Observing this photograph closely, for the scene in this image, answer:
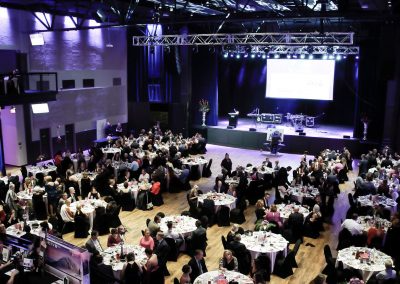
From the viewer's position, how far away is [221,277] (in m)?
7.81

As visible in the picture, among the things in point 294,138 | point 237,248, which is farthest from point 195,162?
point 237,248

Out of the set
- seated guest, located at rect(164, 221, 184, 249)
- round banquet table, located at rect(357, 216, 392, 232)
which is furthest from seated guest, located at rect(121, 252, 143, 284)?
round banquet table, located at rect(357, 216, 392, 232)

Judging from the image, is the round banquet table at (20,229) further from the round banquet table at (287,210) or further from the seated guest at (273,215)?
the round banquet table at (287,210)

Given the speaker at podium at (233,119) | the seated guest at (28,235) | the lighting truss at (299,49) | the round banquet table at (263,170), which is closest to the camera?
the seated guest at (28,235)

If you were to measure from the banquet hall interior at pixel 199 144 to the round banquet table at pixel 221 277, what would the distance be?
35 millimetres

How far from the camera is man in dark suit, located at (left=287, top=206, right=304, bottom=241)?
1062cm

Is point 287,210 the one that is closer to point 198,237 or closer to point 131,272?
point 198,237

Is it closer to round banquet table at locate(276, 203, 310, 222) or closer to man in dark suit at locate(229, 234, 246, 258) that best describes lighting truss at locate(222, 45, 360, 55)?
round banquet table at locate(276, 203, 310, 222)

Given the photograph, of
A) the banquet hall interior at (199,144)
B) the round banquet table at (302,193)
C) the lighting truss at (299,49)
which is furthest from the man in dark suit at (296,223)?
the lighting truss at (299,49)

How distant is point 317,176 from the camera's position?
14.3 metres

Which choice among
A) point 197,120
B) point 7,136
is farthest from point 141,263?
point 197,120

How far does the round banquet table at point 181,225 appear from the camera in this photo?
10.3 meters

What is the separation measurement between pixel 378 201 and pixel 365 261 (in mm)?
4084

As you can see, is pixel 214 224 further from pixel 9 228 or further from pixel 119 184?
pixel 9 228
